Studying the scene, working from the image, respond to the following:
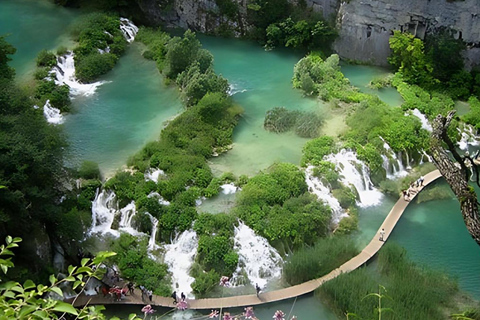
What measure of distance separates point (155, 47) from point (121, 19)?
11.5ft

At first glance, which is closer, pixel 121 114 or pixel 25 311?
pixel 25 311

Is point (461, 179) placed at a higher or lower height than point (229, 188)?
higher

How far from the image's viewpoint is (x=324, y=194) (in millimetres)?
18031

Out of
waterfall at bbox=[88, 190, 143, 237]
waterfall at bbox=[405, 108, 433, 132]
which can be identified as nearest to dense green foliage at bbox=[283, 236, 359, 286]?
waterfall at bbox=[88, 190, 143, 237]

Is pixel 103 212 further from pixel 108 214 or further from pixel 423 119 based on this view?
pixel 423 119

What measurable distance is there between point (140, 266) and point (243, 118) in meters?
8.65

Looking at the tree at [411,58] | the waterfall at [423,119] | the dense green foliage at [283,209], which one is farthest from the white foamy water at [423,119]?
the dense green foliage at [283,209]

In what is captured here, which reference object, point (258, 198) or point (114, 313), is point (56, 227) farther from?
→ point (258, 198)

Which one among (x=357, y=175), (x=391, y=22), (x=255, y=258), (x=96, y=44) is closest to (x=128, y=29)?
(x=96, y=44)

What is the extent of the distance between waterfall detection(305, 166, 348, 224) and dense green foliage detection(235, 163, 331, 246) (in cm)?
41

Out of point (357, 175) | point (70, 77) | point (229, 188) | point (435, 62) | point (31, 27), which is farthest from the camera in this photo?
point (31, 27)

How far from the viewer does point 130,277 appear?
15.1m

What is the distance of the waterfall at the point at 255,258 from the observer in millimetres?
15664

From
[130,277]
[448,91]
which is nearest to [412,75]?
[448,91]
